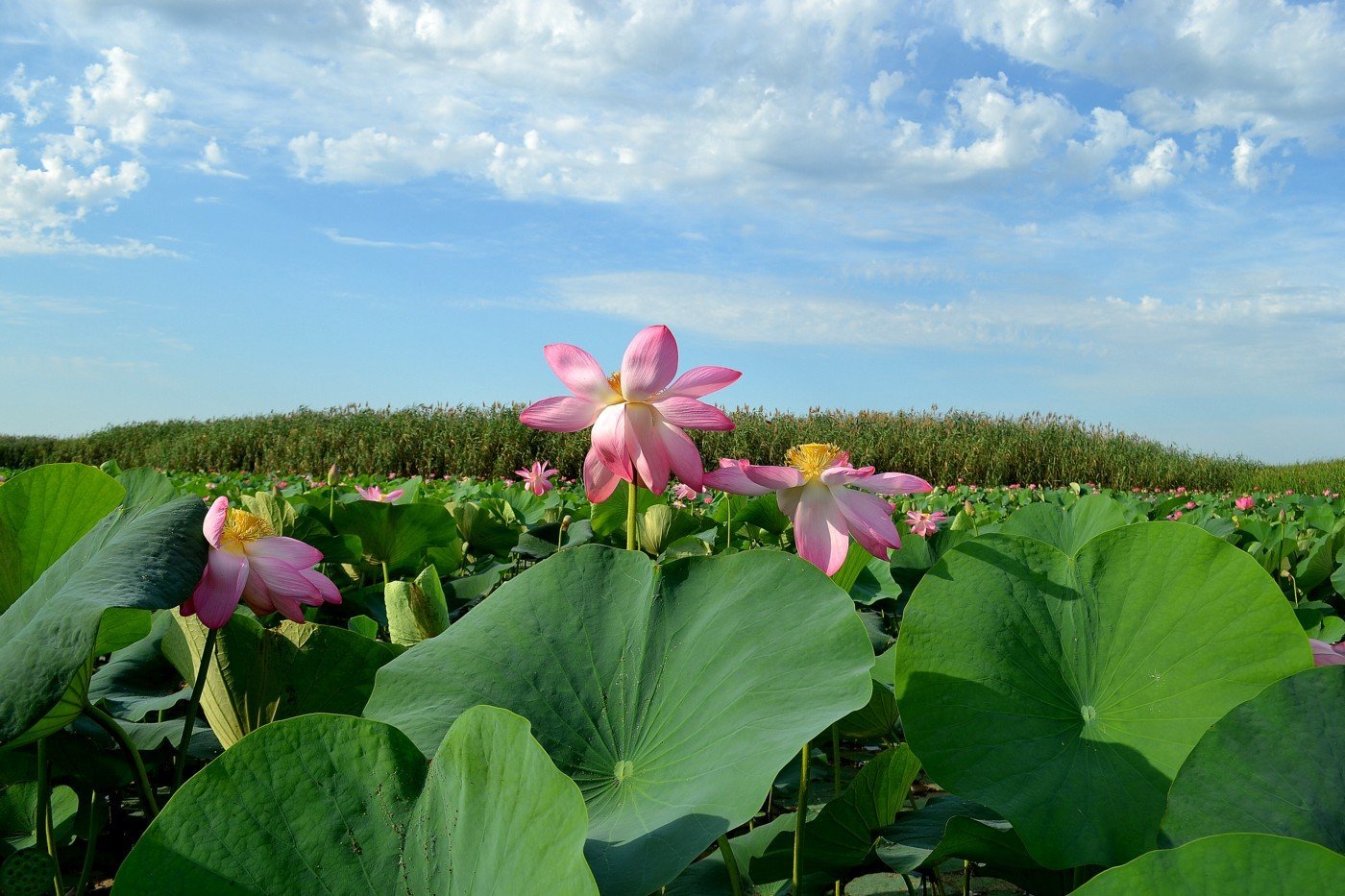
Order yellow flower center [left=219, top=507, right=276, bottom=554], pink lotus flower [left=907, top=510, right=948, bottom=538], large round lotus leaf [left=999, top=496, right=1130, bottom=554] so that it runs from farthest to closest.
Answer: pink lotus flower [left=907, top=510, right=948, bottom=538]
large round lotus leaf [left=999, top=496, right=1130, bottom=554]
yellow flower center [left=219, top=507, right=276, bottom=554]

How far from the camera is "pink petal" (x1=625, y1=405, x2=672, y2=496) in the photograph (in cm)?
98

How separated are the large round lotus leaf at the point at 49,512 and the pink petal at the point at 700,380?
60 cm

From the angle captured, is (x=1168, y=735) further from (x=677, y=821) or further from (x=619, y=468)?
(x=619, y=468)

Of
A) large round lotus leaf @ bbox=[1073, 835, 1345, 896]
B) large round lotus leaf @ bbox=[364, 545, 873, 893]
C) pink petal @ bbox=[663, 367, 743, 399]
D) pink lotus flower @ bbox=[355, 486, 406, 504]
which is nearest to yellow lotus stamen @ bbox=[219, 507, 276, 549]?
large round lotus leaf @ bbox=[364, 545, 873, 893]

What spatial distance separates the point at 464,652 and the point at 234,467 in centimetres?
1805

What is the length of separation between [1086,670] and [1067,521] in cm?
97

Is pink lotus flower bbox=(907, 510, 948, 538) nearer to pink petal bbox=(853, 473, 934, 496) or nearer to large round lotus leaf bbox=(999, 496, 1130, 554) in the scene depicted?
large round lotus leaf bbox=(999, 496, 1130, 554)

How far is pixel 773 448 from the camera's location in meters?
14.8

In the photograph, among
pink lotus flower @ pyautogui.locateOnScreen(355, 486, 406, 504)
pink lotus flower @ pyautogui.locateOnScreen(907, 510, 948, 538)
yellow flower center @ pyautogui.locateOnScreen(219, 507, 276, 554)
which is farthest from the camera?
pink lotus flower @ pyautogui.locateOnScreen(907, 510, 948, 538)

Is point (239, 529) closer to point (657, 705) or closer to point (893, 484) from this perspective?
point (657, 705)

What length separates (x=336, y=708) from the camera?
0.98 meters

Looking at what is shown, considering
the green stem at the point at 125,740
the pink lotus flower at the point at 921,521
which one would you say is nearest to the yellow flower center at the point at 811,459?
the green stem at the point at 125,740

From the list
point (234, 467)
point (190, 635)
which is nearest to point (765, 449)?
point (234, 467)

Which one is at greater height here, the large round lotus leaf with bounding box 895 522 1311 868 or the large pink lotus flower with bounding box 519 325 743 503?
the large pink lotus flower with bounding box 519 325 743 503
